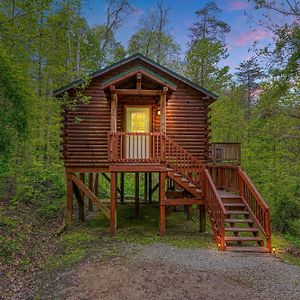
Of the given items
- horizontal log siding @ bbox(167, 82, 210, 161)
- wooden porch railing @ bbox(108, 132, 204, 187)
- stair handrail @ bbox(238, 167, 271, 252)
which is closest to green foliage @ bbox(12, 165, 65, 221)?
wooden porch railing @ bbox(108, 132, 204, 187)

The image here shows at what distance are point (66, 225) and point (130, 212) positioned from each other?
4490 millimetres

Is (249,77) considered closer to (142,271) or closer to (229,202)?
(229,202)

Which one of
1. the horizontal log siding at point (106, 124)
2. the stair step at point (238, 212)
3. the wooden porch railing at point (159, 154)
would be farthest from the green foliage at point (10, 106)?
the stair step at point (238, 212)

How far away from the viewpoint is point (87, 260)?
26.0ft

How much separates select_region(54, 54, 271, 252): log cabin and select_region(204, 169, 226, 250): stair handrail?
0.07 meters

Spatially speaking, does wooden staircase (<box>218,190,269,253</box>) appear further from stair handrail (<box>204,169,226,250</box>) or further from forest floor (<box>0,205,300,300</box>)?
forest floor (<box>0,205,300,300</box>)

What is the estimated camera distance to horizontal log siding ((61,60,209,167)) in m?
12.7

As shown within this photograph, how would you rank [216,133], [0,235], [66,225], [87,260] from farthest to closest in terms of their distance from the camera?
[216,133], [66,225], [0,235], [87,260]

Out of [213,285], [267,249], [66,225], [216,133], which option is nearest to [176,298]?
[213,285]

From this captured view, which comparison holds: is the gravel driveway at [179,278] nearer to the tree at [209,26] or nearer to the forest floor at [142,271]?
the forest floor at [142,271]

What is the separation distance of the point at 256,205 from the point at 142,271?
499cm

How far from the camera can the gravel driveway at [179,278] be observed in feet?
19.3

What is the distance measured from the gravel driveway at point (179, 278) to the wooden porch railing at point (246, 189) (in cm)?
116

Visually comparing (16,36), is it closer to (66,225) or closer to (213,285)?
(66,225)
